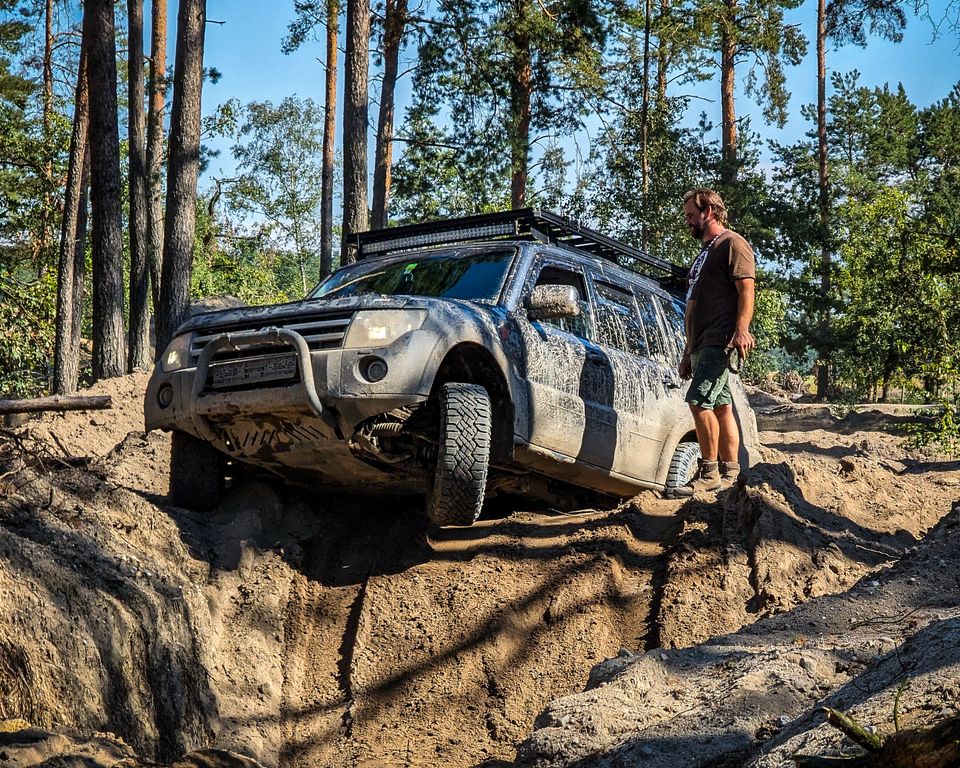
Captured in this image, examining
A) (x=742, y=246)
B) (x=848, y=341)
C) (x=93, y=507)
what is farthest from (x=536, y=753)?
(x=848, y=341)

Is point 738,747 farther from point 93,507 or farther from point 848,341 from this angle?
point 848,341

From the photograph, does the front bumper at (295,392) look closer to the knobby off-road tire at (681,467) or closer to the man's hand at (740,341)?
the man's hand at (740,341)

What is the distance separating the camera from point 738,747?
446cm

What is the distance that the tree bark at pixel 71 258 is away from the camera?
2086 cm

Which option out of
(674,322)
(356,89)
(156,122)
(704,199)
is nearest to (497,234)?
(704,199)

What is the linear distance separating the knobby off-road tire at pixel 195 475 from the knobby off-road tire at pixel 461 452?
198 cm

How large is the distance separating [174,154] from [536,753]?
452 inches

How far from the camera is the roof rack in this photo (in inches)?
324

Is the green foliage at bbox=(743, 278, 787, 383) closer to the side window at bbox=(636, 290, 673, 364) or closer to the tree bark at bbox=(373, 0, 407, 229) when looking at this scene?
the tree bark at bbox=(373, 0, 407, 229)

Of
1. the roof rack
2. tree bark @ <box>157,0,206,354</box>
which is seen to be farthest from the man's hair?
tree bark @ <box>157,0,206,354</box>

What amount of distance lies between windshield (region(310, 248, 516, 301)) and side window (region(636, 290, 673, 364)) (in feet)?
5.17

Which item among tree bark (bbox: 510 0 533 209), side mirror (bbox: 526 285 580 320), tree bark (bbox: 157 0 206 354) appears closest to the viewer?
side mirror (bbox: 526 285 580 320)

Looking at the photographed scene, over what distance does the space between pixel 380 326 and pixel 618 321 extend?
2.54 meters

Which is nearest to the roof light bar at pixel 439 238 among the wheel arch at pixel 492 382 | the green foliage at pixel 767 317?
the wheel arch at pixel 492 382
